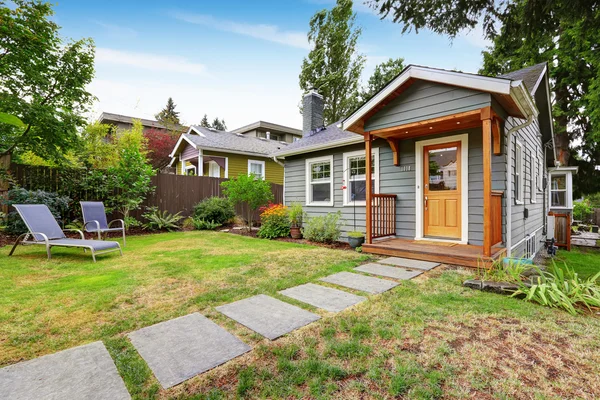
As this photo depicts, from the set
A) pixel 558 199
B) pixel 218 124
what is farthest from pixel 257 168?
pixel 218 124

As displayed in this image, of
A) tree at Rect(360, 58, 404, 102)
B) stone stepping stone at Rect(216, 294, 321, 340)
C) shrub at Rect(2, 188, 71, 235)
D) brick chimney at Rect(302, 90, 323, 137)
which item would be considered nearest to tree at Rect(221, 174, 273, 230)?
brick chimney at Rect(302, 90, 323, 137)

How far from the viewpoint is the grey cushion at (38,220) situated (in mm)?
4648

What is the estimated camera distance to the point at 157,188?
31.0 ft

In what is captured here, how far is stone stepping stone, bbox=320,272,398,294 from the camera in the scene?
331 cm

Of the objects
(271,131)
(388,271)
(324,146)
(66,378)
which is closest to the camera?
(66,378)

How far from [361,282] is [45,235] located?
5.25 m

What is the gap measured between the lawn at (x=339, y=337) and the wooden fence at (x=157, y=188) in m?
4.75

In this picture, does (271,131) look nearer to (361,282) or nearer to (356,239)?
(356,239)

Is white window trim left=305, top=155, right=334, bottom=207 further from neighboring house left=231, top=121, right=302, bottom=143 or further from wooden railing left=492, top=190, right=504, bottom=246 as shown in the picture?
neighboring house left=231, top=121, right=302, bottom=143

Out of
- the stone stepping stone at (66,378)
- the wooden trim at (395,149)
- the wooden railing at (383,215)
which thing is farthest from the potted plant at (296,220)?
the stone stepping stone at (66,378)

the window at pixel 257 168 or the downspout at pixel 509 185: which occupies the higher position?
the window at pixel 257 168

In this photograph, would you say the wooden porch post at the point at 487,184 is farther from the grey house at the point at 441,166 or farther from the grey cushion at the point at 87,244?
the grey cushion at the point at 87,244

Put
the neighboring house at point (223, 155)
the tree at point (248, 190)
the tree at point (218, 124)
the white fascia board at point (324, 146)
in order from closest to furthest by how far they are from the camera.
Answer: the white fascia board at point (324, 146) → the tree at point (248, 190) → the neighboring house at point (223, 155) → the tree at point (218, 124)

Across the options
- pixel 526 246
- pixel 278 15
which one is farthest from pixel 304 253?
pixel 278 15
